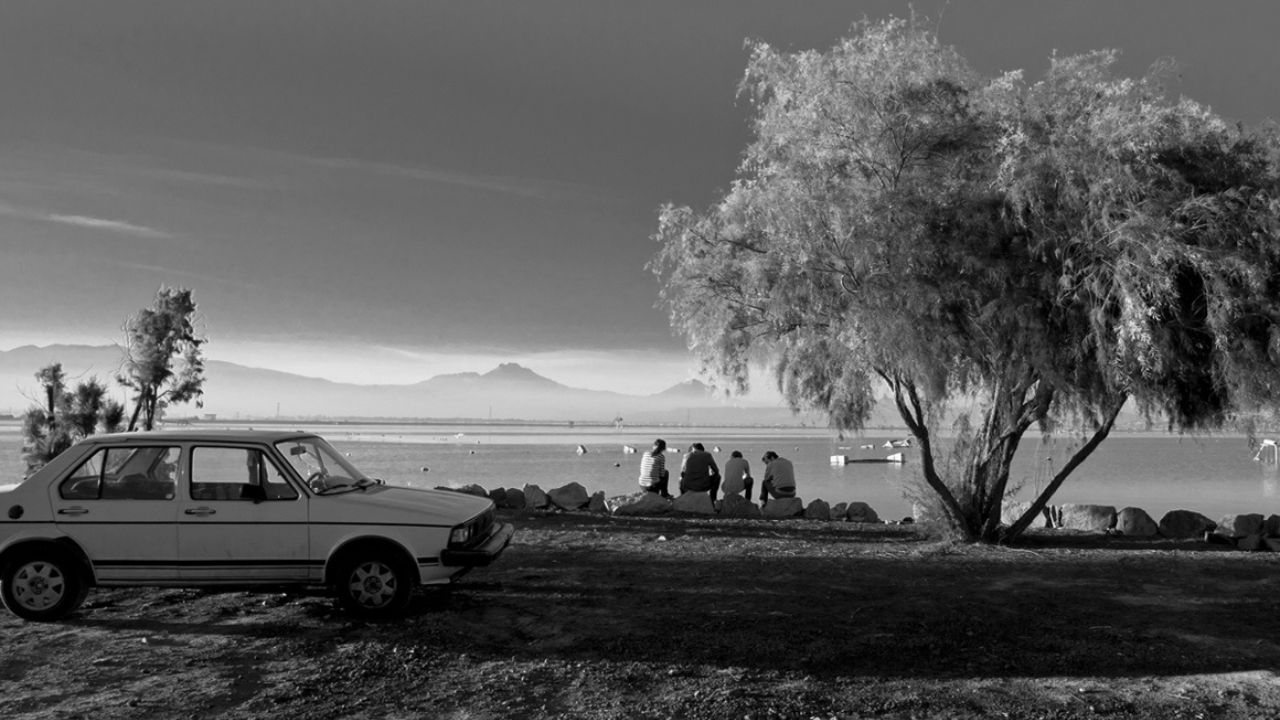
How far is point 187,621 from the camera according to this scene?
9.66m

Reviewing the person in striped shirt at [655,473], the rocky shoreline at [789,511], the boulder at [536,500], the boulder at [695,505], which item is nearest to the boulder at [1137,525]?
the rocky shoreline at [789,511]

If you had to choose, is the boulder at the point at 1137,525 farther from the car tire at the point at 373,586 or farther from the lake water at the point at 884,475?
the car tire at the point at 373,586

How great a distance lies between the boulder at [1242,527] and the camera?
18.0 meters

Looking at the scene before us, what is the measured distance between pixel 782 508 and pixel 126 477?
13781mm

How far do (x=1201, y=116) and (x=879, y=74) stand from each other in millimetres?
4677

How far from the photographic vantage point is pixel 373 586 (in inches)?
371

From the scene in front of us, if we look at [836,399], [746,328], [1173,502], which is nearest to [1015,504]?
[836,399]

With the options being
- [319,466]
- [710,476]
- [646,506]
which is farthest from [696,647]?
[710,476]

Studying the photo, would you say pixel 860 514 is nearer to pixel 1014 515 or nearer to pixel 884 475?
pixel 1014 515

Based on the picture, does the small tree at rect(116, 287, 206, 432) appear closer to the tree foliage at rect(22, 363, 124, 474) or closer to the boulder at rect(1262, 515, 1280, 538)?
the tree foliage at rect(22, 363, 124, 474)

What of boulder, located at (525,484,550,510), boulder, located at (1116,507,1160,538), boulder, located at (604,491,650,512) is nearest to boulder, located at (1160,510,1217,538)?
boulder, located at (1116,507,1160,538)

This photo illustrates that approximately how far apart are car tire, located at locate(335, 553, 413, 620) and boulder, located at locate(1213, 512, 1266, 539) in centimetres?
1577

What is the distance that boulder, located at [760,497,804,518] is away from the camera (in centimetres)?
2048

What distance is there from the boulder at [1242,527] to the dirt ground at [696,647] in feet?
19.0
